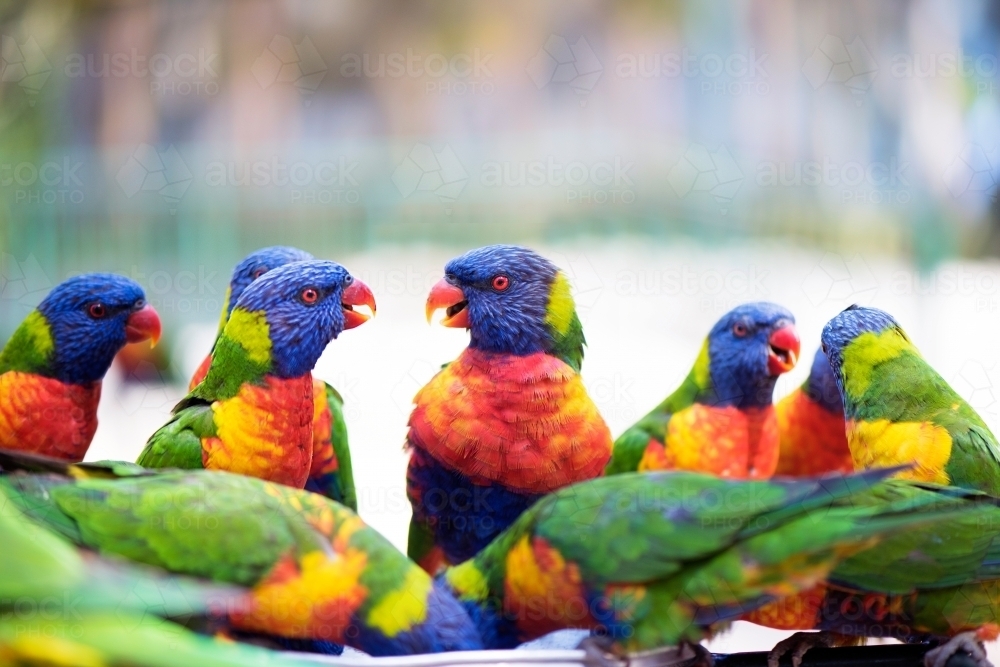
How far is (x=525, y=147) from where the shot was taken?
15.2 feet

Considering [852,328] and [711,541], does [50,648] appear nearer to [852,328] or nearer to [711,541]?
[711,541]

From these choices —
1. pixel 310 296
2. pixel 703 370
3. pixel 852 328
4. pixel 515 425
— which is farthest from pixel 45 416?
pixel 852 328

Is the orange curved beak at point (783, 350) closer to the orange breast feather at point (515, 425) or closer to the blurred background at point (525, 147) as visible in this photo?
the orange breast feather at point (515, 425)

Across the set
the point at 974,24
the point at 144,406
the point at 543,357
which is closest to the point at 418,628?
the point at 543,357

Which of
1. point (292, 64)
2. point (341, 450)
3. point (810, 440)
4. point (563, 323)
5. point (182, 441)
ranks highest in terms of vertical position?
point (292, 64)

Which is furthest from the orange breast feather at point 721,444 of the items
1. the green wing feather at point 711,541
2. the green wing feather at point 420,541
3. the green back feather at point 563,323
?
the green wing feather at point 711,541

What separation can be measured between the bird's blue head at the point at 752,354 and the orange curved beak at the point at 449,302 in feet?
1.92

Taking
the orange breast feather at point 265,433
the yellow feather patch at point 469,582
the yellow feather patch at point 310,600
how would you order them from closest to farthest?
the yellow feather patch at point 310,600 → the yellow feather patch at point 469,582 → the orange breast feather at point 265,433

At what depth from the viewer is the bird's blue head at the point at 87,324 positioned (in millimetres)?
1815

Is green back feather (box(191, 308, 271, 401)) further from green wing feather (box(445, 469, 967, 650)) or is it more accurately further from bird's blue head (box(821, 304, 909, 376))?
bird's blue head (box(821, 304, 909, 376))

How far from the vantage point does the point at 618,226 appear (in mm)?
4805

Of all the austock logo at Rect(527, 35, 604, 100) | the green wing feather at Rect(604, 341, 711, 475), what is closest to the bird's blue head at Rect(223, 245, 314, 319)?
the green wing feather at Rect(604, 341, 711, 475)

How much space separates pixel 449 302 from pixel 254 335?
396 mm

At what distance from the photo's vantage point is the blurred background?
458cm
